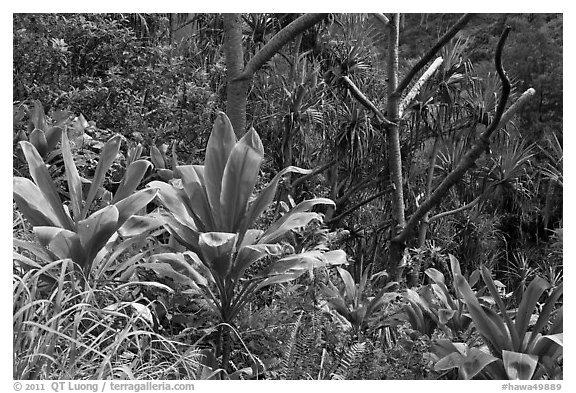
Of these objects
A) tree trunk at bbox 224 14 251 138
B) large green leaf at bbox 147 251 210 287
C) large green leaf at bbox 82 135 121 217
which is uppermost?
tree trunk at bbox 224 14 251 138

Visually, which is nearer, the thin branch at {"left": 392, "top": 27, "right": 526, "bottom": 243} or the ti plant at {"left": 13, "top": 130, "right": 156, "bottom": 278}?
the ti plant at {"left": 13, "top": 130, "right": 156, "bottom": 278}

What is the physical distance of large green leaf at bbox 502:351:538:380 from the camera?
7.73ft

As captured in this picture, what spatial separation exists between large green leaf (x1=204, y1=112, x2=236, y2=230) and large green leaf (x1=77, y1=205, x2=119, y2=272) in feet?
1.33

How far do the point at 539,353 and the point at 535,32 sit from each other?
42.6 ft

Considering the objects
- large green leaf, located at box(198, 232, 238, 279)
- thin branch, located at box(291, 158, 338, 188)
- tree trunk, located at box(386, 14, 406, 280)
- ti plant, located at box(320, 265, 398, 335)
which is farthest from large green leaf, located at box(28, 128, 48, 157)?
thin branch, located at box(291, 158, 338, 188)

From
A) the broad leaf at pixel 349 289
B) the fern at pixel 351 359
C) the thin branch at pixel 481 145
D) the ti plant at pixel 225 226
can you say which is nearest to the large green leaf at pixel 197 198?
the ti plant at pixel 225 226

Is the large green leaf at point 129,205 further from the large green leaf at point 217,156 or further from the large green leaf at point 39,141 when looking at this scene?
the large green leaf at point 39,141

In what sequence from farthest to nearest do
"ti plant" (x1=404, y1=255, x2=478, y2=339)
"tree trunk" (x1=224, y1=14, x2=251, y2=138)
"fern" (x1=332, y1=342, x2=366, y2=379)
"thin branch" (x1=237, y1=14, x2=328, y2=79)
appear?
"tree trunk" (x1=224, y1=14, x2=251, y2=138) → "thin branch" (x1=237, y1=14, x2=328, y2=79) → "ti plant" (x1=404, y1=255, x2=478, y2=339) → "fern" (x1=332, y1=342, x2=366, y2=379)

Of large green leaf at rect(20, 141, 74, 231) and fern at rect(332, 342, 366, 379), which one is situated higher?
large green leaf at rect(20, 141, 74, 231)

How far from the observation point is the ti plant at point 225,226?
261cm

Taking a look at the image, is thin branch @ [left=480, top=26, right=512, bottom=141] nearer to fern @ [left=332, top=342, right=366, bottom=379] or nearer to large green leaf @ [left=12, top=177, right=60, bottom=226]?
fern @ [left=332, top=342, right=366, bottom=379]

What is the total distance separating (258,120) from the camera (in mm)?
8969

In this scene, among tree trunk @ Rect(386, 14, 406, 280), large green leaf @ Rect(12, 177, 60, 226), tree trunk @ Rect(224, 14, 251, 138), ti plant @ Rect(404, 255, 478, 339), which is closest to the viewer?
large green leaf @ Rect(12, 177, 60, 226)

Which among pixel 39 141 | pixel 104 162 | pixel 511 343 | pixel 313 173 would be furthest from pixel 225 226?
pixel 313 173
